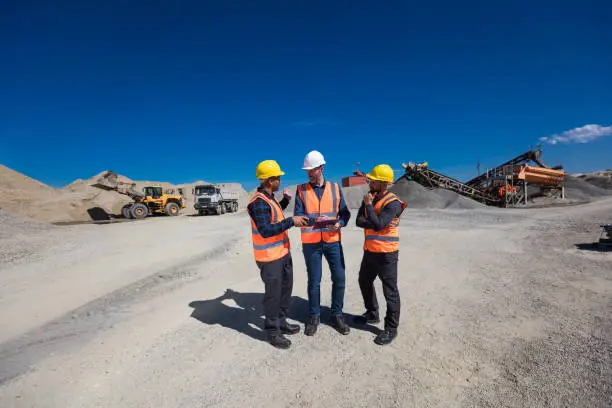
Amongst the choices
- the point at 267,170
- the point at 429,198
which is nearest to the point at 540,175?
the point at 429,198

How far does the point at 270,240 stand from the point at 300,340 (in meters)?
1.18

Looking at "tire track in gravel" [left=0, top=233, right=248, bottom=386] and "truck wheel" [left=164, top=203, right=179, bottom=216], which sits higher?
"truck wheel" [left=164, top=203, right=179, bottom=216]

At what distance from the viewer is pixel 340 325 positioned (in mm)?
3566

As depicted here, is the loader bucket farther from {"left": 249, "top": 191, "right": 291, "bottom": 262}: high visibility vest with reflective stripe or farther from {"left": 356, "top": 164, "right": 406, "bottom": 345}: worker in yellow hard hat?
{"left": 356, "top": 164, "right": 406, "bottom": 345}: worker in yellow hard hat

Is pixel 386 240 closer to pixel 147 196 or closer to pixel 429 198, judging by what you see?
pixel 429 198

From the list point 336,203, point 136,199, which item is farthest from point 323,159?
point 136,199

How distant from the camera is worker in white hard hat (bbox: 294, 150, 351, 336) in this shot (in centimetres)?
340

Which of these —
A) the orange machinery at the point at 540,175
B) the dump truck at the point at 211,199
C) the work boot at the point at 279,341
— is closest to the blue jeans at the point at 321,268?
the work boot at the point at 279,341

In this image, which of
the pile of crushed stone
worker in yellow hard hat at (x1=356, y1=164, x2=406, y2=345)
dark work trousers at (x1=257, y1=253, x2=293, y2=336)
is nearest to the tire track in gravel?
dark work trousers at (x1=257, y1=253, x2=293, y2=336)

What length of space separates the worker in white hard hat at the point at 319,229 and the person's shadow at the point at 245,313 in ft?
1.49

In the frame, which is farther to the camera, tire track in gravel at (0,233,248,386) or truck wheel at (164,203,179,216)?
truck wheel at (164,203,179,216)

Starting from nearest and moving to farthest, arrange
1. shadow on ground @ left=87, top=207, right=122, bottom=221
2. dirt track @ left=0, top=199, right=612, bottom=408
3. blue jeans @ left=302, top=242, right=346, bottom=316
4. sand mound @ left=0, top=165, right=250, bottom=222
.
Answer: dirt track @ left=0, top=199, right=612, bottom=408
blue jeans @ left=302, top=242, right=346, bottom=316
sand mound @ left=0, top=165, right=250, bottom=222
shadow on ground @ left=87, top=207, right=122, bottom=221

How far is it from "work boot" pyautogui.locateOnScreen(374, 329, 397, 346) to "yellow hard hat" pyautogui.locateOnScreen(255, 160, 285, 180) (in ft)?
6.57

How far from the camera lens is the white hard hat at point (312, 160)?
132 inches
